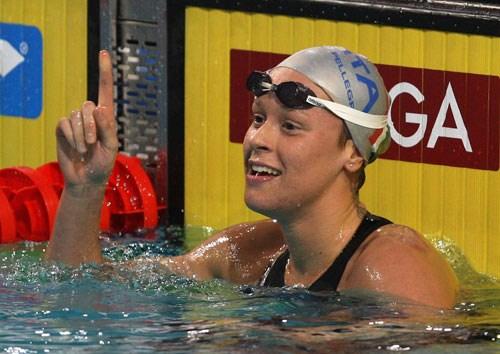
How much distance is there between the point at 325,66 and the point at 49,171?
203 cm

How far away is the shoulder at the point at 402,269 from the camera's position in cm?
343

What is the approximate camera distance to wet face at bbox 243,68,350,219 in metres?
3.55

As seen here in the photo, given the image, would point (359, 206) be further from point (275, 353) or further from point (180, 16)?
point (180, 16)

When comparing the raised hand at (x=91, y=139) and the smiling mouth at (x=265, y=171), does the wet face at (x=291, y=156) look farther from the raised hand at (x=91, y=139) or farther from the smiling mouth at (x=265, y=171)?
the raised hand at (x=91, y=139)

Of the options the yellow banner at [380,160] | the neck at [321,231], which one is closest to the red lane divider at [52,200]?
the yellow banner at [380,160]

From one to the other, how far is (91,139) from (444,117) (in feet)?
5.41

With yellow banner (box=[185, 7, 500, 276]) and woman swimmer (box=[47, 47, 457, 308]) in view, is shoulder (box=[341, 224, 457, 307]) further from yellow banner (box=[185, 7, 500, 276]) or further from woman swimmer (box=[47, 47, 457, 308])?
yellow banner (box=[185, 7, 500, 276])

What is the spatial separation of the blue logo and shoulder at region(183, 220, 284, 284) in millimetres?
1745

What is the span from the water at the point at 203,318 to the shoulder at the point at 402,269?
42 millimetres

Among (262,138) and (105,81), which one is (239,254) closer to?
(262,138)

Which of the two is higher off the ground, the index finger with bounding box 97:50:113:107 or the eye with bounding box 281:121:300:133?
the index finger with bounding box 97:50:113:107

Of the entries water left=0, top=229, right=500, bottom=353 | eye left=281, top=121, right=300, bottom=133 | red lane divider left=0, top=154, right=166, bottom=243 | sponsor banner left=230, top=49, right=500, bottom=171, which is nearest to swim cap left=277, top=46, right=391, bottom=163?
eye left=281, top=121, right=300, bottom=133

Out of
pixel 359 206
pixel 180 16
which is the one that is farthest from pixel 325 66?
pixel 180 16

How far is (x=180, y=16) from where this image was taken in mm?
5301
